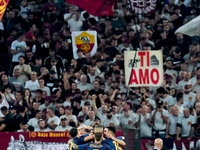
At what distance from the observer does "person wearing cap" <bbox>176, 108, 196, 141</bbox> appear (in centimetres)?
1731

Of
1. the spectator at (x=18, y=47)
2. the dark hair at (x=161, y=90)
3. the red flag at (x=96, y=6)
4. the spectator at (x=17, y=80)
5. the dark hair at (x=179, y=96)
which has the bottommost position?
the dark hair at (x=179, y=96)

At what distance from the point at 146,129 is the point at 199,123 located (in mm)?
1411

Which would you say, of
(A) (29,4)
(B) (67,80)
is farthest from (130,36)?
(A) (29,4)

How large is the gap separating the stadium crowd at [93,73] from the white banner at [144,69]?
0.40 metres

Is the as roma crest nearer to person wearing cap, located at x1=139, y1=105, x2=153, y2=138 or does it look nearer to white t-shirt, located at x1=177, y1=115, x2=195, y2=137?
person wearing cap, located at x1=139, y1=105, x2=153, y2=138

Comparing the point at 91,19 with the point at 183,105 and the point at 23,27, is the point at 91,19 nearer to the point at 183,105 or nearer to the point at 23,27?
the point at 23,27

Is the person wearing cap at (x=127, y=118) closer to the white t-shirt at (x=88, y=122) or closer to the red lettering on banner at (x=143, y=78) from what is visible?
the white t-shirt at (x=88, y=122)

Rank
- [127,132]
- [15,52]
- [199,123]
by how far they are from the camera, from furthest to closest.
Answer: [15,52]
[199,123]
[127,132]

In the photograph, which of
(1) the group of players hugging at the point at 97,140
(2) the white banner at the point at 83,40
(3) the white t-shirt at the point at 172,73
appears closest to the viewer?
(1) the group of players hugging at the point at 97,140

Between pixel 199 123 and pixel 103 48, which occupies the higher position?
pixel 103 48

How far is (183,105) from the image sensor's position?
18.3m

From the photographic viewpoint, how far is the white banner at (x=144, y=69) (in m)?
16.2

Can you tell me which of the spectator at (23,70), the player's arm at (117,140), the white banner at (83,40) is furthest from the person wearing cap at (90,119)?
the white banner at (83,40)

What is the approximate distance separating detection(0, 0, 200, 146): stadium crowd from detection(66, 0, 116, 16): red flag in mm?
1130
